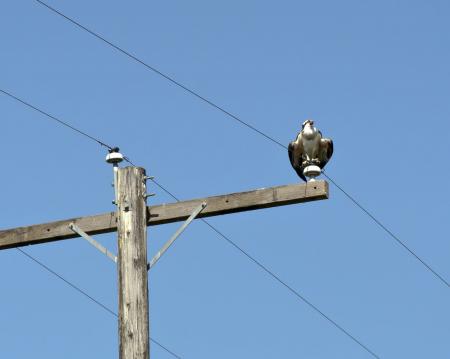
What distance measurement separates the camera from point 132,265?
9836 mm

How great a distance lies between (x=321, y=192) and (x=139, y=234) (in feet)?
4.75

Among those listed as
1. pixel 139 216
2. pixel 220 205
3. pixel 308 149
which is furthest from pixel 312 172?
pixel 139 216

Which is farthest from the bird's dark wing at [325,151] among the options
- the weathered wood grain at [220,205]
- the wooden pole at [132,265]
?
the wooden pole at [132,265]

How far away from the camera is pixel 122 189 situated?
10211mm

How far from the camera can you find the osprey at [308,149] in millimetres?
10688

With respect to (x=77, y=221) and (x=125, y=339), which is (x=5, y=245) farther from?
(x=125, y=339)

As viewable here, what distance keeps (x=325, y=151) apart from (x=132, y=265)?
6.49 feet

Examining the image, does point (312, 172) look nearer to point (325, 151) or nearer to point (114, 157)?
point (325, 151)

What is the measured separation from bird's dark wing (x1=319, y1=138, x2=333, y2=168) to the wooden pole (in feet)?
4.97

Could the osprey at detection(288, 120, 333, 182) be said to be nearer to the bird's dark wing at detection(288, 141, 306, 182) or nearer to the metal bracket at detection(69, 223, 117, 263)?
the bird's dark wing at detection(288, 141, 306, 182)

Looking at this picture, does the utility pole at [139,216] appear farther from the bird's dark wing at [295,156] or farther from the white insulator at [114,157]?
the bird's dark wing at [295,156]

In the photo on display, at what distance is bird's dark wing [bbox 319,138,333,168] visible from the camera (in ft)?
35.1

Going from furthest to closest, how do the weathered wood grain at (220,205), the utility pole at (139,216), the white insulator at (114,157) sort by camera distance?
1. the white insulator at (114,157)
2. the weathered wood grain at (220,205)
3. the utility pole at (139,216)

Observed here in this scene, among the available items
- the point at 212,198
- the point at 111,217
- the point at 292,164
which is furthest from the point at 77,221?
the point at 292,164
